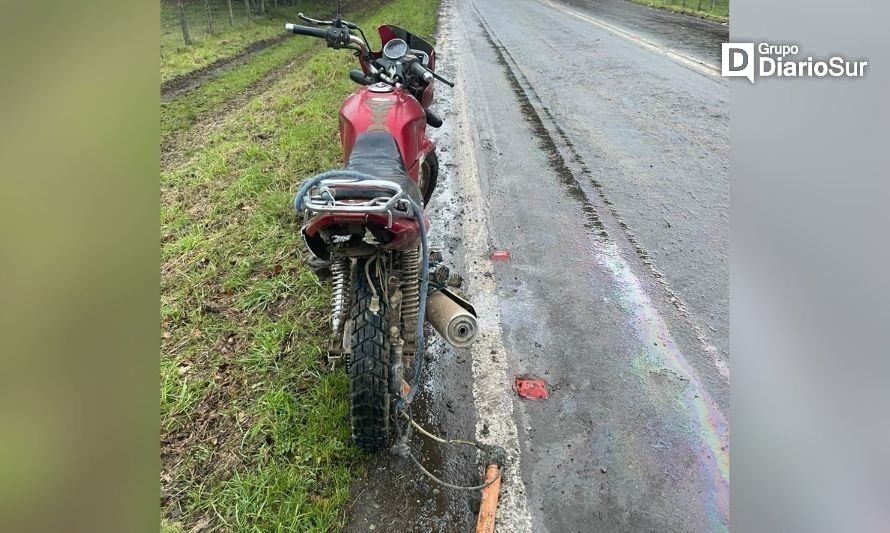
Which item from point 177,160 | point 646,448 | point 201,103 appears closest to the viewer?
point 646,448

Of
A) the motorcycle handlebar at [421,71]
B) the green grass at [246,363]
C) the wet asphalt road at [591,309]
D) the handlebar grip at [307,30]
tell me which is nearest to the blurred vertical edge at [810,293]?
the wet asphalt road at [591,309]

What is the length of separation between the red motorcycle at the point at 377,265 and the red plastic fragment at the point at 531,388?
52cm

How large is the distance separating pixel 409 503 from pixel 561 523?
0.57 meters

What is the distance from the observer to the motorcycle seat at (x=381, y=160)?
2.27m

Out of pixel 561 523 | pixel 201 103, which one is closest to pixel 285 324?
pixel 561 523

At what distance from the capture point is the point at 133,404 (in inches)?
25.8

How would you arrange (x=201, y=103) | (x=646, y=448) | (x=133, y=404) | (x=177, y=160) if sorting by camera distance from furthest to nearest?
1. (x=201, y=103)
2. (x=177, y=160)
3. (x=646, y=448)
4. (x=133, y=404)

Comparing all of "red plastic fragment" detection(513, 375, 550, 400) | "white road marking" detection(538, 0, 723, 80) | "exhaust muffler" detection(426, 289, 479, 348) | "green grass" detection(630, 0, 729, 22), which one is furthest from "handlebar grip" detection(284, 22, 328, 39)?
"green grass" detection(630, 0, 729, 22)

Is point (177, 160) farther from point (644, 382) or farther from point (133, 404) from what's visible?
point (133, 404)
